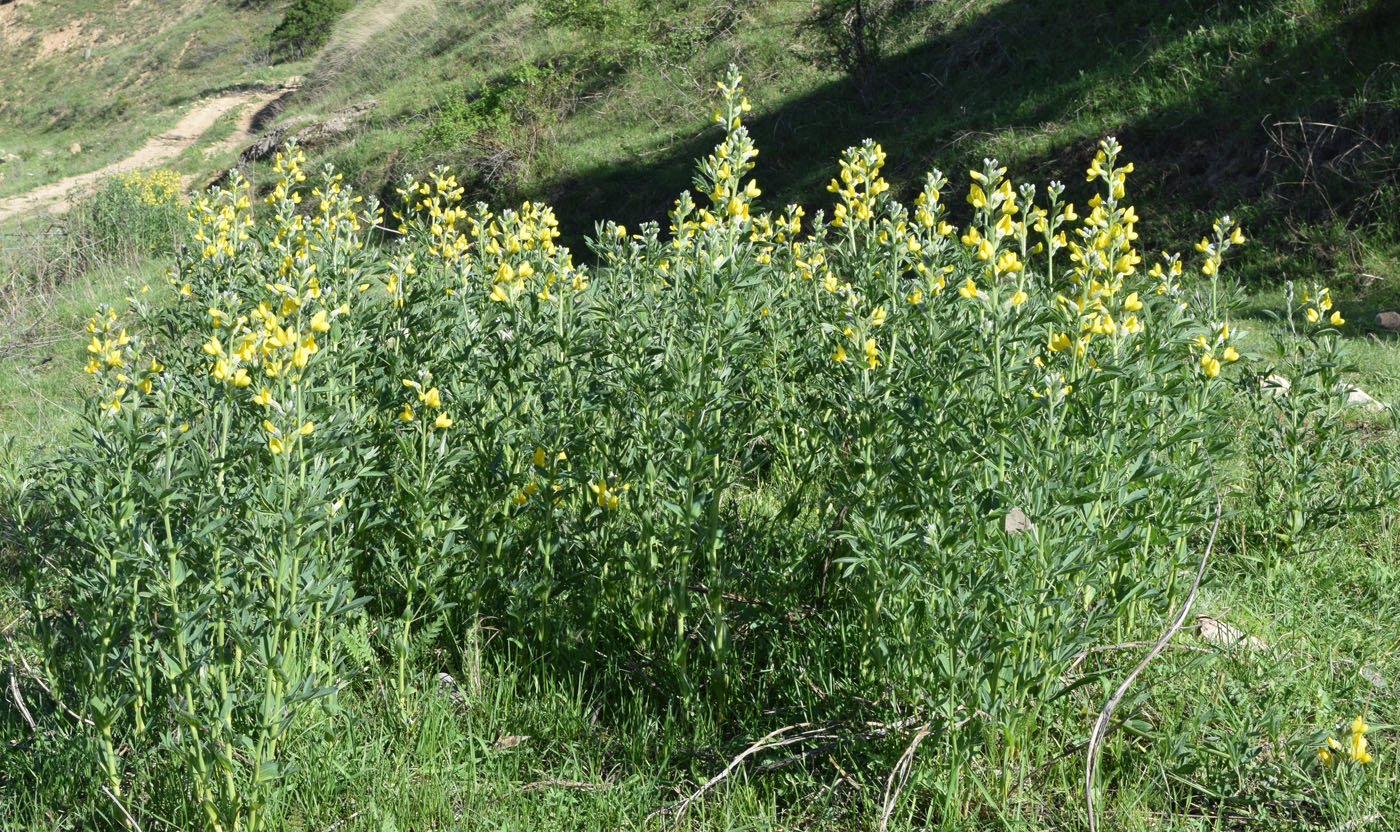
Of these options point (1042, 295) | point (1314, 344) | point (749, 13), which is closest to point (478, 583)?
point (1042, 295)

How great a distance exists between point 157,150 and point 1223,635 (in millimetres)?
31243

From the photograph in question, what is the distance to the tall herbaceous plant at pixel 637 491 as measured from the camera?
92.4 inches

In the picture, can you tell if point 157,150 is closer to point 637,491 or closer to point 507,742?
point 637,491

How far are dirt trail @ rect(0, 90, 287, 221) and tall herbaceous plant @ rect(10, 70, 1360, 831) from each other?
2202 centimetres

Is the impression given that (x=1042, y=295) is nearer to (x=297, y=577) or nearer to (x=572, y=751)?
(x=572, y=751)

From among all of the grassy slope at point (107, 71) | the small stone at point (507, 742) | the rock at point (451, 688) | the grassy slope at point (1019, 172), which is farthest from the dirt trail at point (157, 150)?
the small stone at point (507, 742)

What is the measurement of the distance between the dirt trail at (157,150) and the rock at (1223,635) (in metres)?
23.6

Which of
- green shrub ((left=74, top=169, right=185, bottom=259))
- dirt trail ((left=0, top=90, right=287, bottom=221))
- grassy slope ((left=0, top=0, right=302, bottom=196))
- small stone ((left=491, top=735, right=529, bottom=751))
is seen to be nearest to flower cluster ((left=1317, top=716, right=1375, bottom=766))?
small stone ((left=491, top=735, right=529, bottom=751))

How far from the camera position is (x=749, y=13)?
53.4ft

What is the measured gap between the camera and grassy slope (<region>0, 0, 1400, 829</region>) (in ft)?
8.21

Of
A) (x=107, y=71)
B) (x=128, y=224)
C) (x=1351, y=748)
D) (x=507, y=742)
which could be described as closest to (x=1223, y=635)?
(x=1351, y=748)

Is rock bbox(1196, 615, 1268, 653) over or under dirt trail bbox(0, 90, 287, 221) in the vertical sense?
over

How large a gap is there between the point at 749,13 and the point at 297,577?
15713 millimetres

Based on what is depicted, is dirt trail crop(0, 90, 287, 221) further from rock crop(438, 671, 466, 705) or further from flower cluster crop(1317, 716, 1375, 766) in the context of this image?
flower cluster crop(1317, 716, 1375, 766)
